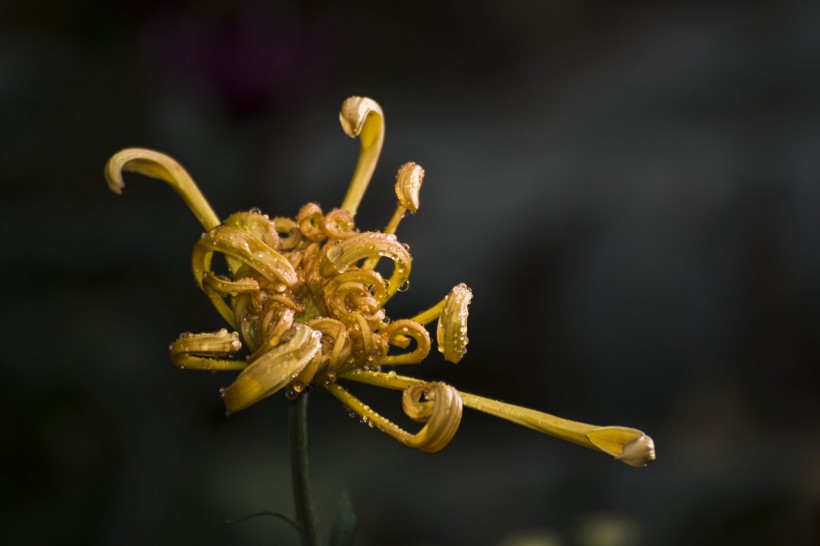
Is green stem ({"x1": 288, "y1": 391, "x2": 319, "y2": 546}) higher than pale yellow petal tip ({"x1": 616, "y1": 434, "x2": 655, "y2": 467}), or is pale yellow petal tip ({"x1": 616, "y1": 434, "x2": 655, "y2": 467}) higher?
pale yellow petal tip ({"x1": 616, "y1": 434, "x2": 655, "y2": 467})

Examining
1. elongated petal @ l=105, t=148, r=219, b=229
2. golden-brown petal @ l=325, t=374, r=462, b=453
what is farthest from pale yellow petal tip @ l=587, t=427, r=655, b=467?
elongated petal @ l=105, t=148, r=219, b=229

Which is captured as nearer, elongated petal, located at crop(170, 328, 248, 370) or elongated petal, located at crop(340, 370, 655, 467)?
elongated petal, located at crop(340, 370, 655, 467)

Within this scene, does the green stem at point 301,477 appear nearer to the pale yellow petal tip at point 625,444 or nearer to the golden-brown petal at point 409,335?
the golden-brown petal at point 409,335

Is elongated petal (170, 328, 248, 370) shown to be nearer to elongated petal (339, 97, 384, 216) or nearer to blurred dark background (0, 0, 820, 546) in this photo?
elongated petal (339, 97, 384, 216)

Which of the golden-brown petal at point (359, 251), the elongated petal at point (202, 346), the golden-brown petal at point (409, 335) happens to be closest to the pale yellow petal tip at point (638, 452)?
the golden-brown petal at point (409, 335)

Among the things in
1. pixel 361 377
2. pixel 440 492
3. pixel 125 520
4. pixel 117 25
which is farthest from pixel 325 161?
pixel 361 377

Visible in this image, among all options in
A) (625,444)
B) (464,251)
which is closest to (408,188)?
(625,444)

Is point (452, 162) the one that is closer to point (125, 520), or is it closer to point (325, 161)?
point (325, 161)
